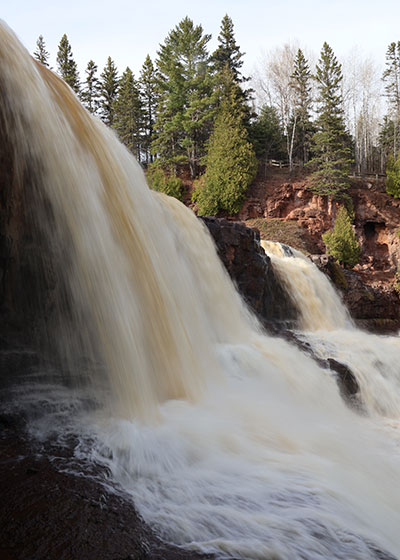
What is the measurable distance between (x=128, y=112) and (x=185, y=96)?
707cm

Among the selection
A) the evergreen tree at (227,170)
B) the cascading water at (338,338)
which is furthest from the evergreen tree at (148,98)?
the cascading water at (338,338)

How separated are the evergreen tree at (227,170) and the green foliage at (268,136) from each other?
4300 millimetres

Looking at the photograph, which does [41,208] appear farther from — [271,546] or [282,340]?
[282,340]

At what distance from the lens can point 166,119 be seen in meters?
33.7

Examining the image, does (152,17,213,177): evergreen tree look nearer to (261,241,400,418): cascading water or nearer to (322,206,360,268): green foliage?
(322,206,360,268): green foliage

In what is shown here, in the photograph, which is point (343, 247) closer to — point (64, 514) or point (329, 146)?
point (329, 146)

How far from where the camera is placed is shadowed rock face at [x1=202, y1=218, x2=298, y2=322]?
10164 mm

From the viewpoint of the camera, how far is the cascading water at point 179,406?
103 inches

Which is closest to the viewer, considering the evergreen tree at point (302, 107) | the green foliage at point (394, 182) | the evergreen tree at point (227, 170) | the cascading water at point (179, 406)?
the cascading water at point (179, 406)

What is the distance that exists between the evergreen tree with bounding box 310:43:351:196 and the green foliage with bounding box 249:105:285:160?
481cm

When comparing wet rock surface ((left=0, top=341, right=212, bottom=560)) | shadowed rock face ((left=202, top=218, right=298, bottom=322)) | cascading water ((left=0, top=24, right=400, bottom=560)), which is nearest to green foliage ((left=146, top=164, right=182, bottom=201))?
shadowed rock face ((left=202, top=218, right=298, bottom=322))

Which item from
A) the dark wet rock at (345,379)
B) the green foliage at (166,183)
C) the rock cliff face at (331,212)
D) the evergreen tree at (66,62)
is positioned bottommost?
the dark wet rock at (345,379)

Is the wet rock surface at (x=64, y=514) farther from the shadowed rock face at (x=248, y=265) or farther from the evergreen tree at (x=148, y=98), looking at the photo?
the evergreen tree at (x=148, y=98)

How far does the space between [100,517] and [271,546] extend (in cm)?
101
